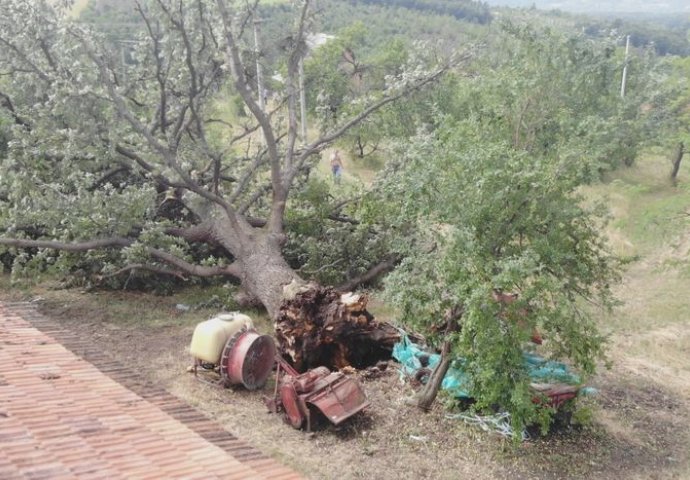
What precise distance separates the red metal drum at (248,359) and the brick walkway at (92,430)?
2.09 meters

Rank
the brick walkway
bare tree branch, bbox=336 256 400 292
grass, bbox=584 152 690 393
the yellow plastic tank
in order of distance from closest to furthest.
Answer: the brick walkway < the yellow plastic tank < grass, bbox=584 152 690 393 < bare tree branch, bbox=336 256 400 292

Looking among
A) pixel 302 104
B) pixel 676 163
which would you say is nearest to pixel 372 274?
pixel 302 104

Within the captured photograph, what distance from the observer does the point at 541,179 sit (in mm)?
7340

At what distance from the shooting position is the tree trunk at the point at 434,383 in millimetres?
8078

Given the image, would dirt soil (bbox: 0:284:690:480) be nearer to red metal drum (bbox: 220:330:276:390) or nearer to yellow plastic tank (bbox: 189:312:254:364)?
red metal drum (bbox: 220:330:276:390)

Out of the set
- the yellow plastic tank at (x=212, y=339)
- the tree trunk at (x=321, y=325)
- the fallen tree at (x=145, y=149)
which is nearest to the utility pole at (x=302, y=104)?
the fallen tree at (x=145, y=149)

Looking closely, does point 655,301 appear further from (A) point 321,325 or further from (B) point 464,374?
(A) point 321,325

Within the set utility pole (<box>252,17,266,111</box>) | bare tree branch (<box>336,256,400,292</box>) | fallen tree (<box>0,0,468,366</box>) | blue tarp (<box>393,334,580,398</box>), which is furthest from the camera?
utility pole (<box>252,17,266,111</box>)

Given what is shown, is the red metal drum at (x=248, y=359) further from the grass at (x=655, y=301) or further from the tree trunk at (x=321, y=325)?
the grass at (x=655, y=301)

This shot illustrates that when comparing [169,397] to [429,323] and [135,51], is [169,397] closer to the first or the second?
[429,323]

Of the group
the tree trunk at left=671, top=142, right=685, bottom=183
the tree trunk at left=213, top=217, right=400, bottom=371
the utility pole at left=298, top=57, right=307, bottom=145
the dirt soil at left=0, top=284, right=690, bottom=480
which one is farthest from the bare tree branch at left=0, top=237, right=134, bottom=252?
the tree trunk at left=671, top=142, right=685, bottom=183

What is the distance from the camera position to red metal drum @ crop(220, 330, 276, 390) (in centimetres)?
833

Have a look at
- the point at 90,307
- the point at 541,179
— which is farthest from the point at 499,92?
the point at 90,307

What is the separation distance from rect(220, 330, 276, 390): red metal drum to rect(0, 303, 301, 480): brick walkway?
6.86 feet
